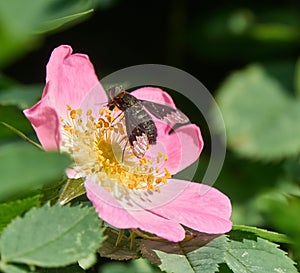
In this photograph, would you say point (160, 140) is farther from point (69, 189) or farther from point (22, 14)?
point (22, 14)

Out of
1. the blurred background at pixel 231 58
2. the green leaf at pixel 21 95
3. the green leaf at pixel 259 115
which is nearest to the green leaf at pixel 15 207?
the green leaf at pixel 21 95

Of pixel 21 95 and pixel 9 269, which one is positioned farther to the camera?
pixel 21 95

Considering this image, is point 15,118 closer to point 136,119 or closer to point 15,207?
point 136,119

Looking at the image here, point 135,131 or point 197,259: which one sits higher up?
point 135,131

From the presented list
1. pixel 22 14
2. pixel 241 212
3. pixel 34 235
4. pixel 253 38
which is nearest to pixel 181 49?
pixel 253 38

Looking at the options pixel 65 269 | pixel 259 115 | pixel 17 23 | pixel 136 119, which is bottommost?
pixel 259 115

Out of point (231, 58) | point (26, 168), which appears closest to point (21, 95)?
point (26, 168)
